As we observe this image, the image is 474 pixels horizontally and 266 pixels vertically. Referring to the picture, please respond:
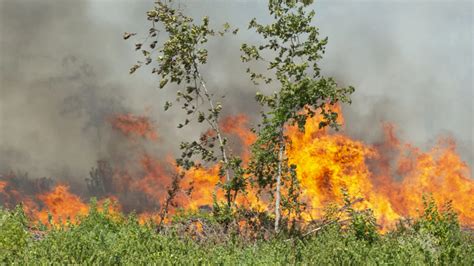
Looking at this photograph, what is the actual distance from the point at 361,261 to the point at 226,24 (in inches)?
328

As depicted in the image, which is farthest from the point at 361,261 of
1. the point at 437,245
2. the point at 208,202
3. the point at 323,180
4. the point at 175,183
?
the point at 208,202

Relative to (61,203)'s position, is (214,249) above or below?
below

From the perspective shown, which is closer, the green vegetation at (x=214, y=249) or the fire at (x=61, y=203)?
the green vegetation at (x=214, y=249)

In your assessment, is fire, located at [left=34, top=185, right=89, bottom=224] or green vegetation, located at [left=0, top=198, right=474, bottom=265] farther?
fire, located at [left=34, top=185, right=89, bottom=224]

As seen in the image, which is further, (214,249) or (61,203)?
(61,203)

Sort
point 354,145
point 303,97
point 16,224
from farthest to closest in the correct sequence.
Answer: point 354,145 < point 303,97 < point 16,224

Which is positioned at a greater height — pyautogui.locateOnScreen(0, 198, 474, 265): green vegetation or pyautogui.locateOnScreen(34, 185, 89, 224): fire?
pyautogui.locateOnScreen(34, 185, 89, 224): fire

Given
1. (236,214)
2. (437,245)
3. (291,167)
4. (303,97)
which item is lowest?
(437,245)

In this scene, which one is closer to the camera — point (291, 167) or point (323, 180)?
point (291, 167)

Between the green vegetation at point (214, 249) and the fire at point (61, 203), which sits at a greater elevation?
the fire at point (61, 203)

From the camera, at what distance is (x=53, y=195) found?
2106 cm

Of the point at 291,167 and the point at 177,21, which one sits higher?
the point at 177,21

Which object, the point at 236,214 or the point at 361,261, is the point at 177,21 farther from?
the point at 361,261

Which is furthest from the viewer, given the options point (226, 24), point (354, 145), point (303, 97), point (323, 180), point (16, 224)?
point (354, 145)
